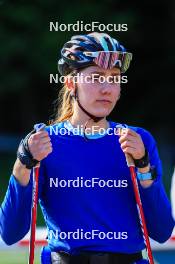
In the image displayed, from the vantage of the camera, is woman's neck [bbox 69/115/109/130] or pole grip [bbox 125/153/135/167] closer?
pole grip [bbox 125/153/135/167]

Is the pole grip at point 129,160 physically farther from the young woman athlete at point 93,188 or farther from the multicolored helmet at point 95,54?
the multicolored helmet at point 95,54

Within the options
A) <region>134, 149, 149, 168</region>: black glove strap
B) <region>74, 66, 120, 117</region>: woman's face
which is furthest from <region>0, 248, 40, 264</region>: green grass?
<region>134, 149, 149, 168</region>: black glove strap

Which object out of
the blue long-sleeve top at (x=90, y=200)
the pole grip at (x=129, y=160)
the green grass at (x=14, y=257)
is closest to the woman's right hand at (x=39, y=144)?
the blue long-sleeve top at (x=90, y=200)

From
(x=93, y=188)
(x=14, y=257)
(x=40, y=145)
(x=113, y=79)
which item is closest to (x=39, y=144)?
(x=40, y=145)

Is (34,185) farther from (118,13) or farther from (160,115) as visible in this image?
(160,115)

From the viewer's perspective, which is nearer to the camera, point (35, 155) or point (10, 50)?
point (35, 155)

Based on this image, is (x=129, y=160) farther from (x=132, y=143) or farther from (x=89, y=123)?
(x=89, y=123)

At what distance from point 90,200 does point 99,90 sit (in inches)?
15.0

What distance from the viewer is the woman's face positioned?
3072mm

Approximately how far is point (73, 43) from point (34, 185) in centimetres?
58

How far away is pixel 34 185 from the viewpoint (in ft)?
9.95

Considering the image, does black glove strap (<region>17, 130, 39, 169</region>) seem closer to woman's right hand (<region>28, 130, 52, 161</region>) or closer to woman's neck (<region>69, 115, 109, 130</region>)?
woman's right hand (<region>28, 130, 52, 161</region>)

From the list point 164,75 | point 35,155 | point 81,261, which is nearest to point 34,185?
point 35,155

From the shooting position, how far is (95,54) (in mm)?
3158
